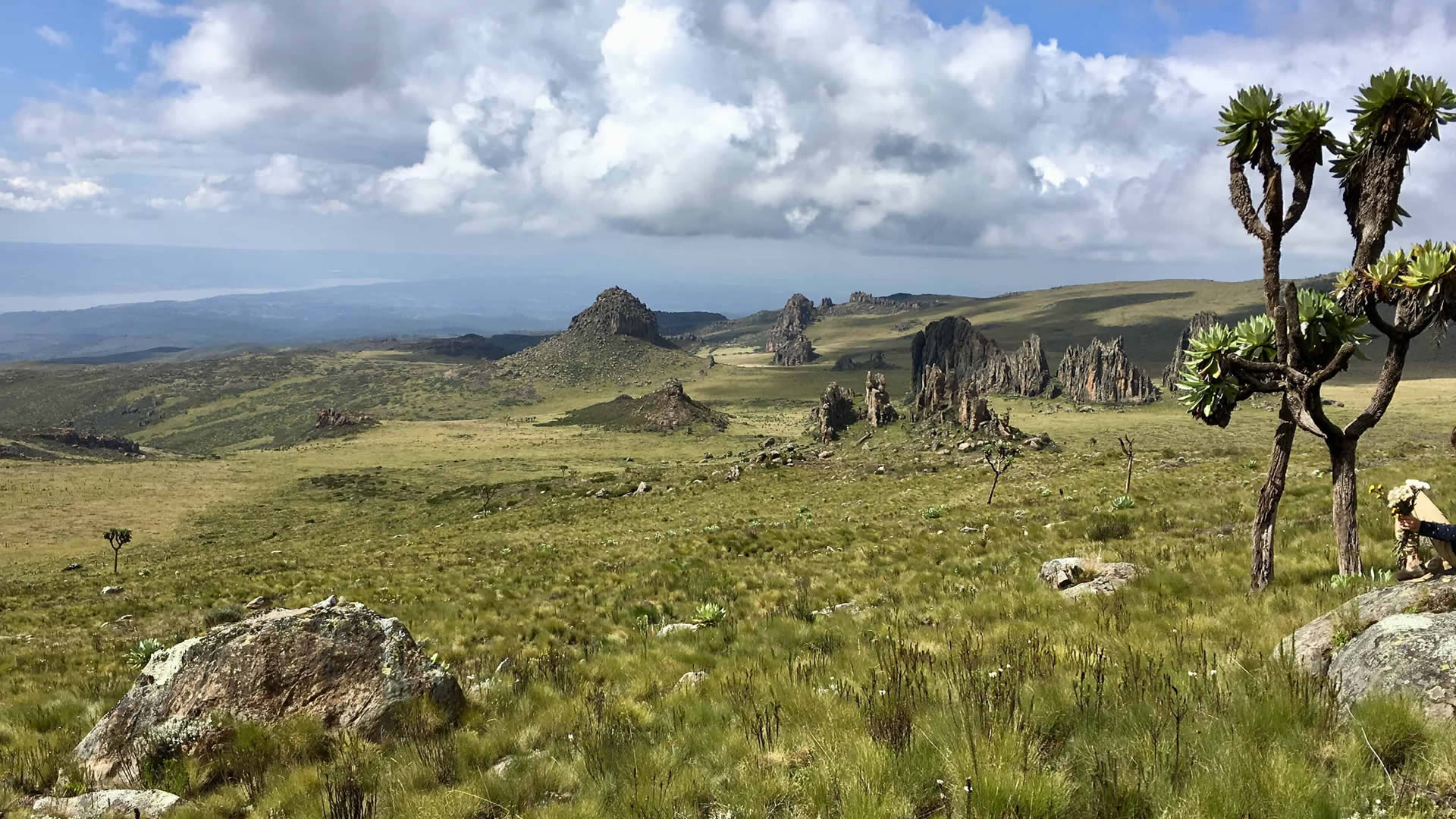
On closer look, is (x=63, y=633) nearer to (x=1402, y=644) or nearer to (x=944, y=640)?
(x=944, y=640)

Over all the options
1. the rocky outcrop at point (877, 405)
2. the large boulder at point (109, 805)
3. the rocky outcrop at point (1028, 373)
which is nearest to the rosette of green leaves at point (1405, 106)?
the large boulder at point (109, 805)

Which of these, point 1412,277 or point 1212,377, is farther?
point 1212,377

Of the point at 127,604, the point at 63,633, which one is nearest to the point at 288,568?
the point at 127,604

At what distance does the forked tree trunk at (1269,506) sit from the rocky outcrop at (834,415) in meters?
86.9

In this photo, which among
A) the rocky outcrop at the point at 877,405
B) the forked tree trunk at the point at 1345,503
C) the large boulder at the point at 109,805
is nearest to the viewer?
the large boulder at the point at 109,805

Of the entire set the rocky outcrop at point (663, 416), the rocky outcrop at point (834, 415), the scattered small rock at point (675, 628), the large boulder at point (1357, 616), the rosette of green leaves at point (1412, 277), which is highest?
the rosette of green leaves at point (1412, 277)

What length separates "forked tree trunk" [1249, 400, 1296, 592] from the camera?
390 inches

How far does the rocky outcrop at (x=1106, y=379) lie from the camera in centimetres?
14312

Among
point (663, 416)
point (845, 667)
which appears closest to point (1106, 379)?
point (663, 416)

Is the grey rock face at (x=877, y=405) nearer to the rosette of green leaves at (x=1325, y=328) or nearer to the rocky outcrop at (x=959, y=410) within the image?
the rocky outcrop at (x=959, y=410)

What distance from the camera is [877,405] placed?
322 feet

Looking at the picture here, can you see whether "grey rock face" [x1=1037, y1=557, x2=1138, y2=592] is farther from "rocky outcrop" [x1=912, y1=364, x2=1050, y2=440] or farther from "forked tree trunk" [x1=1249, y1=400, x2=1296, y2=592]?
"rocky outcrop" [x1=912, y1=364, x2=1050, y2=440]

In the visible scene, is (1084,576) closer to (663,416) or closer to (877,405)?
(877,405)

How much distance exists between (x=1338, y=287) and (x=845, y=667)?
923 centimetres
